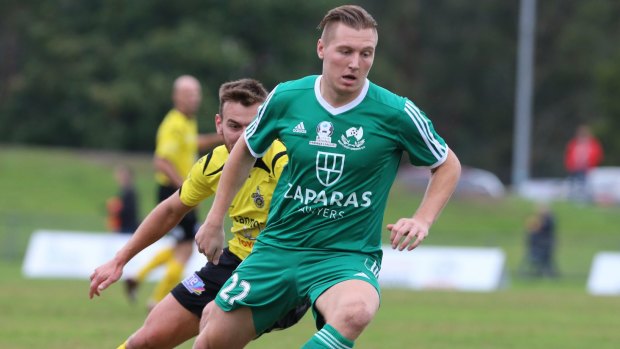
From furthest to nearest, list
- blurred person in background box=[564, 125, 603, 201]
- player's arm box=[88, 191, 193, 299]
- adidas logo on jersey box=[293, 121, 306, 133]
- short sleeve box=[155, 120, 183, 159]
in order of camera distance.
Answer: blurred person in background box=[564, 125, 603, 201] → short sleeve box=[155, 120, 183, 159] → player's arm box=[88, 191, 193, 299] → adidas logo on jersey box=[293, 121, 306, 133]

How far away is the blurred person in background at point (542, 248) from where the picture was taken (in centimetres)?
2397

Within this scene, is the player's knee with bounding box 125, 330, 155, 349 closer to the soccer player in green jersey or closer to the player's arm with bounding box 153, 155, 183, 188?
the soccer player in green jersey

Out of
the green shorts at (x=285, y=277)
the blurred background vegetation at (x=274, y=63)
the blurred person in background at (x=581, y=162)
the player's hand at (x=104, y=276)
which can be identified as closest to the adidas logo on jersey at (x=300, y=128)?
the green shorts at (x=285, y=277)

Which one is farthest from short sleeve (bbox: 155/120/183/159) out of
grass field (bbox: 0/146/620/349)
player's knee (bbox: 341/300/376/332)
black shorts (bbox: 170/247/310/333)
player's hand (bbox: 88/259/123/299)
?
player's knee (bbox: 341/300/376/332)

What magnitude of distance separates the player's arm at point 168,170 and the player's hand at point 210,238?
5919 millimetres

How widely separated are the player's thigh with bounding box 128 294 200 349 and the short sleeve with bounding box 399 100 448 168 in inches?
69.4

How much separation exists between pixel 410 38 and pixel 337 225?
183 ft

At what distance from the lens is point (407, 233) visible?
5.65 m

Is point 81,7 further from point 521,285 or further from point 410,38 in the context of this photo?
point 521,285

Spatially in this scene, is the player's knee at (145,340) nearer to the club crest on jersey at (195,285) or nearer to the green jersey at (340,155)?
the club crest on jersey at (195,285)

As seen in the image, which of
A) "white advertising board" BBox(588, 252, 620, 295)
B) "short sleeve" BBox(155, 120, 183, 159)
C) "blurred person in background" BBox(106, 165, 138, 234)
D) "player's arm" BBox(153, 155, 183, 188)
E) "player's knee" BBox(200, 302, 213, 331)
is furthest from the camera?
"blurred person in background" BBox(106, 165, 138, 234)

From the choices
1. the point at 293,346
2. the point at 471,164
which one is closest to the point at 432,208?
the point at 293,346

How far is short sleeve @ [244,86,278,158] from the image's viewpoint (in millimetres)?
6207

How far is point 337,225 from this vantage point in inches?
240
